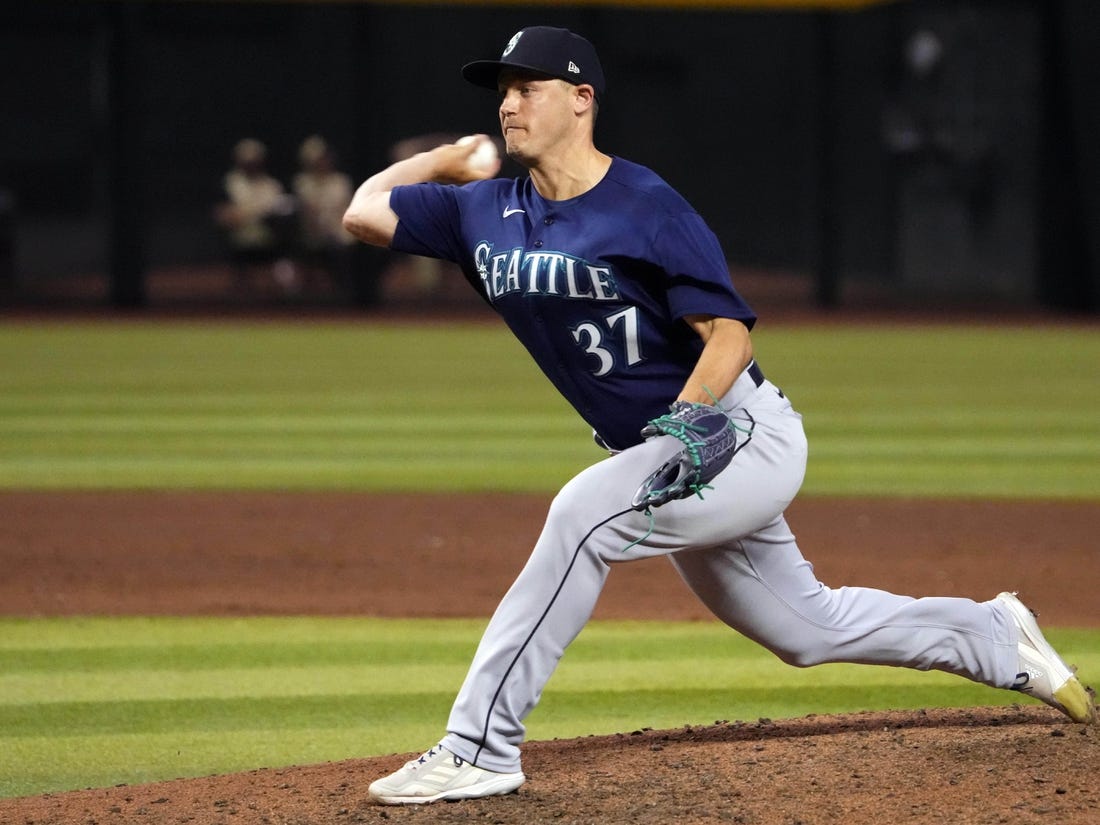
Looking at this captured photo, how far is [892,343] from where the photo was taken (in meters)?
18.5

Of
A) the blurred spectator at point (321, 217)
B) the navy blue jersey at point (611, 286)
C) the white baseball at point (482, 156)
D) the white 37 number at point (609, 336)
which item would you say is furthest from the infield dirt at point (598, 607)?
the blurred spectator at point (321, 217)

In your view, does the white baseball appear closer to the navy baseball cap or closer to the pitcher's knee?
the navy baseball cap

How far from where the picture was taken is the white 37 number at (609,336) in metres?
3.71

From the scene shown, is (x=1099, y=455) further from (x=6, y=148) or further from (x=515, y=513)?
(x=6, y=148)

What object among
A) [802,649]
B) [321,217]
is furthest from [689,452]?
[321,217]

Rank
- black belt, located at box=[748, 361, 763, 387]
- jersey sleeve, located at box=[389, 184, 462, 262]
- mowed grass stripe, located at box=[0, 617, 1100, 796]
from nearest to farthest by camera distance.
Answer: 1. black belt, located at box=[748, 361, 763, 387]
2. jersey sleeve, located at box=[389, 184, 462, 262]
3. mowed grass stripe, located at box=[0, 617, 1100, 796]

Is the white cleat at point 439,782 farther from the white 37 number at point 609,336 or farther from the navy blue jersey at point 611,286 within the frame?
the white 37 number at point 609,336

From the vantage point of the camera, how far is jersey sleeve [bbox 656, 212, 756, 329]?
3.62 meters

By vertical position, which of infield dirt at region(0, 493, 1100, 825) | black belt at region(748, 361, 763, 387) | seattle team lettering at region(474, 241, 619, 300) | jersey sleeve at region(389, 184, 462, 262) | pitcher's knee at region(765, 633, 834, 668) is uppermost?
jersey sleeve at region(389, 184, 462, 262)

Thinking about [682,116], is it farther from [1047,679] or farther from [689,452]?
[689,452]

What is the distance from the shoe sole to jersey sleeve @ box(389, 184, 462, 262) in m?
1.24

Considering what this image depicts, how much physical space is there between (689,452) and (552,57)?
93 cm

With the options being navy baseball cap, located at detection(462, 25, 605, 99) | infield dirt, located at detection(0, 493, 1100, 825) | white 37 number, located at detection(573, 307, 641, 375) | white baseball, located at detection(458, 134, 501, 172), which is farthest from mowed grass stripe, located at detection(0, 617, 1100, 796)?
navy baseball cap, located at detection(462, 25, 605, 99)

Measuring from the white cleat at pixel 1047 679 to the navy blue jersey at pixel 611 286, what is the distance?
114 centimetres
